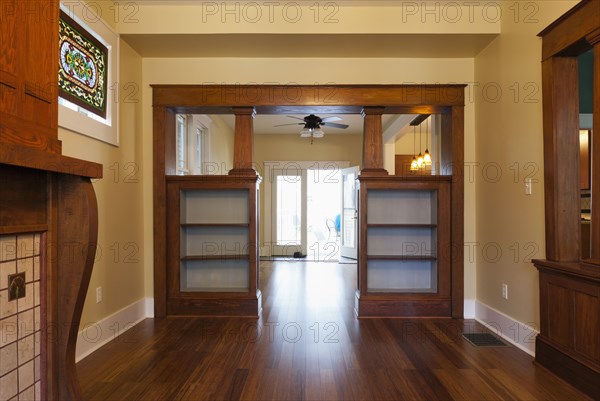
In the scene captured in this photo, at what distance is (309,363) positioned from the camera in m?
2.32

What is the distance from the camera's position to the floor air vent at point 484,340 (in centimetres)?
264

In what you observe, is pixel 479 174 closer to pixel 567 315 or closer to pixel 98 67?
pixel 567 315

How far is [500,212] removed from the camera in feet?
9.46

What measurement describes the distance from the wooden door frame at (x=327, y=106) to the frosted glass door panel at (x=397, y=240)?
0.30m

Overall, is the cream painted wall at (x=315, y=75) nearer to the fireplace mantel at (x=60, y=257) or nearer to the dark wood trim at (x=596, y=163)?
the dark wood trim at (x=596, y=163)

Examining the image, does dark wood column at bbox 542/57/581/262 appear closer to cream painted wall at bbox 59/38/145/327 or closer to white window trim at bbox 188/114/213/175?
cream painted wall at bbox 59/38/145/327

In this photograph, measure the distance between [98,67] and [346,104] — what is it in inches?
82.4

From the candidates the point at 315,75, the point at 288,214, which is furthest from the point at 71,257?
the point at 288,214

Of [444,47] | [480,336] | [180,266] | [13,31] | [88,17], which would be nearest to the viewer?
[13,31]

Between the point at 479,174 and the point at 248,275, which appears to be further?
the point at 248,275

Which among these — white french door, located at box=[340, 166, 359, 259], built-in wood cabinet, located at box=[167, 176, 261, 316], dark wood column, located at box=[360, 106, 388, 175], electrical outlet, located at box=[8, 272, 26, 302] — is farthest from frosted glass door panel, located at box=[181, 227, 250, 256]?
white french door, located at box=[340, 166, 359, 259]

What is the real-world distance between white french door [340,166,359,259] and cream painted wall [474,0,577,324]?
3724mm

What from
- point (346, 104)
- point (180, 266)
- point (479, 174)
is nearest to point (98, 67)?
point (180, 266)

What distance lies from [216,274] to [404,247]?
1.92 meters
